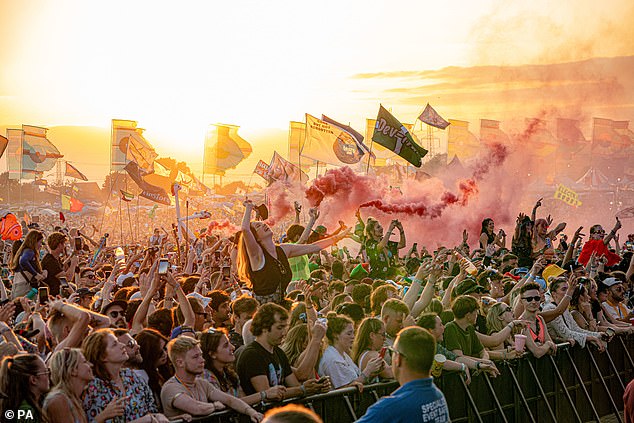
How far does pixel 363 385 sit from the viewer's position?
26.3 ft

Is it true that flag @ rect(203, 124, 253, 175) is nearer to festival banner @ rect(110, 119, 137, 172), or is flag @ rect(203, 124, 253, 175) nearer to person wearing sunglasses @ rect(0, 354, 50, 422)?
festival banner @ rect(110, 119, 137, 172)

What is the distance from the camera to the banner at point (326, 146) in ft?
165

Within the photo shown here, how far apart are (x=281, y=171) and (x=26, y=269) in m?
42.7

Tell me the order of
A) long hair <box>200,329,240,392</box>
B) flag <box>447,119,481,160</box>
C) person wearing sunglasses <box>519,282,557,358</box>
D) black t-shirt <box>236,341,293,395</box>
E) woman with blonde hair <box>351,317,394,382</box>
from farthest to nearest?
flag <box>447,119,481,160</box>, person wearing sunglasses <box>519,282,557,358</box>, woman with blonde hair <box>351,317,394,382</box>, black t-shirt <box>236,341,293,395</box>, long hair <box>200,329,240,392</box>

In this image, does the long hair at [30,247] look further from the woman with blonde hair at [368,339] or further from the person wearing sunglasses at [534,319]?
the person wearing sunglasses at [534,319]

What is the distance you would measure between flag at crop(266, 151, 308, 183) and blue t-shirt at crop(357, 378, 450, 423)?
47347 millimetres

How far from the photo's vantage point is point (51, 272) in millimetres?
12156

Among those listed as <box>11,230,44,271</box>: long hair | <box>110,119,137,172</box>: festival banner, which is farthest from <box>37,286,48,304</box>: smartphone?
<box>110,119,137,172</box>: festival banner

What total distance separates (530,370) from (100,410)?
229 inches

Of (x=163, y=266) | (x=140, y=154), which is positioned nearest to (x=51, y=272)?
(x=163, y=266)

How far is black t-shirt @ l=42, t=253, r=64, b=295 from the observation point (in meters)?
12.1

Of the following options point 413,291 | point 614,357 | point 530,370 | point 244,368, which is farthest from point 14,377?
point 614,357

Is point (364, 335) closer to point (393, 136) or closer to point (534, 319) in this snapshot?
point (534, 319)

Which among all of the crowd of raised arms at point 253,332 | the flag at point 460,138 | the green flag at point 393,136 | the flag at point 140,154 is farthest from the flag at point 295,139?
the crowd of raised arms at point 253,332
